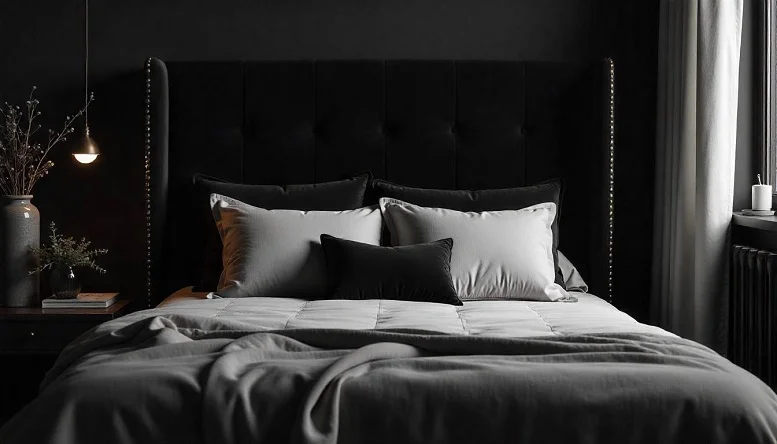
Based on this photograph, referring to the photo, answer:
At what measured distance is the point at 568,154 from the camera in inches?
157

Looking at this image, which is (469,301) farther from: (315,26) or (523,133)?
(315,26)

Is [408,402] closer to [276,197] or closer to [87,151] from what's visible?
[276,197]

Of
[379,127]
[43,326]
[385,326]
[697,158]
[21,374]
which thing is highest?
[379,127]

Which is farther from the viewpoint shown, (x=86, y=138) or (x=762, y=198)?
(x=86, y=138)

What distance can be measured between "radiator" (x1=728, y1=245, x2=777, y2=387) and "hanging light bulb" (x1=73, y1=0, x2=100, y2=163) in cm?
266

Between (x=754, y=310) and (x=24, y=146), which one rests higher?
(x=24, y=146)

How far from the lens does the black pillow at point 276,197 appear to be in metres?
3.75

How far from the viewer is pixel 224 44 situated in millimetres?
4094

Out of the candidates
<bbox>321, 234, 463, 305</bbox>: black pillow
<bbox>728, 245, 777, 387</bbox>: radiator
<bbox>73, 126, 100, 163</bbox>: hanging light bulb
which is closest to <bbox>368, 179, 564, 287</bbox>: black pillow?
<bbox>321, 234, 463, 305</bbox>: black pillow

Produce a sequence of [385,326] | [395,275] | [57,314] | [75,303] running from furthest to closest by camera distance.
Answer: [75,303]
[57,314]
[395,275]
[385,326]

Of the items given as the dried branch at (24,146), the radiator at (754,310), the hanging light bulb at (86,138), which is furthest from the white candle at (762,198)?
the dried branch at (24,146)

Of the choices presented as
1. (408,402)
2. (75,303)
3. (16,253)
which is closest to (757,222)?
(408,402)

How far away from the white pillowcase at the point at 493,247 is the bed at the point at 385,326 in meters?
0.09

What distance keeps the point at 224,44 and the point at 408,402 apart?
2.59m
